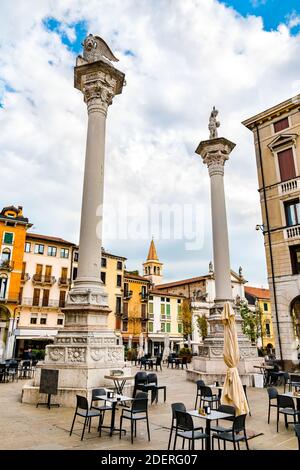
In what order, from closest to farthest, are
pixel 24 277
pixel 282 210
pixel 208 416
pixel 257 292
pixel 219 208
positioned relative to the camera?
pixel 208 416
pixel 219 208
pixel 282 210
pixel 24 277
pixel 257 292

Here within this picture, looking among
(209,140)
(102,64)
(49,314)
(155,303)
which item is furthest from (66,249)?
(102,64)

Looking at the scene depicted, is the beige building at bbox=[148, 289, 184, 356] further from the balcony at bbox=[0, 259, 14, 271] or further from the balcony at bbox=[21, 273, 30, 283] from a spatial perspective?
the balcony at bbox=[0, 259, 14, 271]

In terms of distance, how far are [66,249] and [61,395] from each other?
3355cm

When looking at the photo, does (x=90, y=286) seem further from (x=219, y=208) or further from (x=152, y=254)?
(x=152, y=254)

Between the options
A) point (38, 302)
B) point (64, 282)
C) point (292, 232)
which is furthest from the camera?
point (64, 282)

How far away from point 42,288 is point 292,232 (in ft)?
94.9

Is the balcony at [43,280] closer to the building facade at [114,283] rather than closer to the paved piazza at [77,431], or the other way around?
the building facade at [114,283]

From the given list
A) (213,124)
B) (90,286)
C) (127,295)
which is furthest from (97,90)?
(127,295)

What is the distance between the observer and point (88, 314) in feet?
35.5

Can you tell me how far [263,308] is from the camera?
68812 mm

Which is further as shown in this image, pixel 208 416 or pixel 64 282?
pixel 64 282

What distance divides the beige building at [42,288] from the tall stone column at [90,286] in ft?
89.0

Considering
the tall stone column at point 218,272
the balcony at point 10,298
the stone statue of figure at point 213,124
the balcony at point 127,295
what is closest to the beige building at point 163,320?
the balcony at point 127,295
